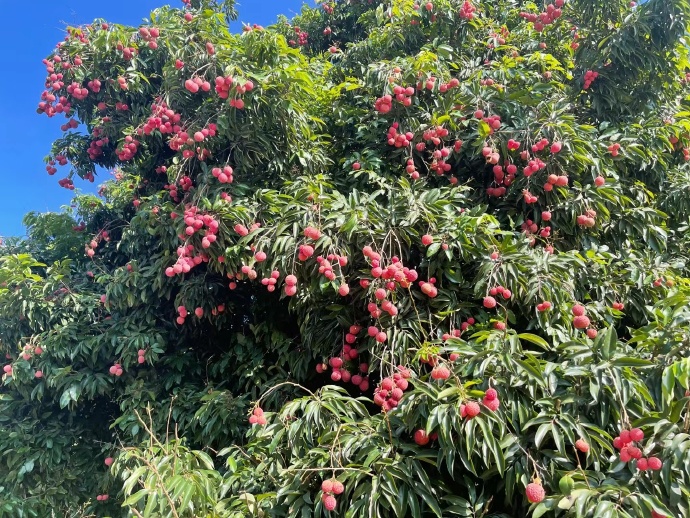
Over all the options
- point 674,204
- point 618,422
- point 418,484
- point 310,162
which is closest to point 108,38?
point 310,162

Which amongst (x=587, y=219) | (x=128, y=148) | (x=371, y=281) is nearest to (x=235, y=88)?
(x=128, y=148)

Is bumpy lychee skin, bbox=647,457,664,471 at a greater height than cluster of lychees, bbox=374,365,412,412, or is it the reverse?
cluster of lychees, bbox=374,365,412,412

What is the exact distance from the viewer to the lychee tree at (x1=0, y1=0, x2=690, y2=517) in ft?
6.30

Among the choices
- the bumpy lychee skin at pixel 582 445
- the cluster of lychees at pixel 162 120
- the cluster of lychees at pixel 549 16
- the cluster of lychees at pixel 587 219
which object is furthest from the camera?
the cluster of lychees at pixel 549 16

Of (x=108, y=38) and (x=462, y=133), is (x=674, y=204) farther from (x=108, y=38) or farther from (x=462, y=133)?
(x=108, y=38)

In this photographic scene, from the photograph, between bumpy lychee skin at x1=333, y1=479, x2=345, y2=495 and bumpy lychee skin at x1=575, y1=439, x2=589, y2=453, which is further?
bumpy lychee skin at x1=333, y1=479, x2=345, y2=495

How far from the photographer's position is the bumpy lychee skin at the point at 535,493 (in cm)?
167

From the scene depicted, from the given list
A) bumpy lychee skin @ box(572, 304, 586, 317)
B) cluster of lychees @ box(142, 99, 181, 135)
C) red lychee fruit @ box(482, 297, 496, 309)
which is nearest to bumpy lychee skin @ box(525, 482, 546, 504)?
red lychee fruit @ box(482, 297, 496, 309)

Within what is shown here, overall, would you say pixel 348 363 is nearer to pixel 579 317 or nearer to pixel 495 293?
pixel 495 293

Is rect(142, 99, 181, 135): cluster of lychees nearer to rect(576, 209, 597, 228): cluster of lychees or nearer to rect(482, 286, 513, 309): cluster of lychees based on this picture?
rect(482, 286, 513, 309): cluster of lychees

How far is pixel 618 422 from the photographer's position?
1.86 meters

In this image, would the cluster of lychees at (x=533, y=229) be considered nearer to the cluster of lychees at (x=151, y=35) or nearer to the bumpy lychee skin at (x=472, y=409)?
the bumpy lychee skin at (x=472, y=409)

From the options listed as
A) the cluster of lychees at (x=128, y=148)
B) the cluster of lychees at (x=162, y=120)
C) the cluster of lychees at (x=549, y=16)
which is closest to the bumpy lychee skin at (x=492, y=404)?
the cluster of lychees at (x=162, y=120)

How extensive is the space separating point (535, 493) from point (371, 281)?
1270 mm
